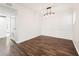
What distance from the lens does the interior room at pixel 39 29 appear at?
146cm

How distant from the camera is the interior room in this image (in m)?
1.46

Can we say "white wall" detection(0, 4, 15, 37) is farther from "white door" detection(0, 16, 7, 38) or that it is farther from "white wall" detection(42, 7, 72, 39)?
"white wall" detection(42, 7, 72, 39)

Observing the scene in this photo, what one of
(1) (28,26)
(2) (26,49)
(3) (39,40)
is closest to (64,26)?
(3) (39,40)

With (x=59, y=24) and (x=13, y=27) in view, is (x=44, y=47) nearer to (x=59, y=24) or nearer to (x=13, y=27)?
(x=59, y=24)

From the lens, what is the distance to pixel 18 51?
4.94 feet

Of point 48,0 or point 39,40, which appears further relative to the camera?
point 39,40

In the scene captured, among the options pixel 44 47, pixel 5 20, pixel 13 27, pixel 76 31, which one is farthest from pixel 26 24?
pixel 76 31

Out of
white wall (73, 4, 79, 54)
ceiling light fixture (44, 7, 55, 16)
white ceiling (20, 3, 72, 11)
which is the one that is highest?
white ceiling (20, 3, 72, 11)

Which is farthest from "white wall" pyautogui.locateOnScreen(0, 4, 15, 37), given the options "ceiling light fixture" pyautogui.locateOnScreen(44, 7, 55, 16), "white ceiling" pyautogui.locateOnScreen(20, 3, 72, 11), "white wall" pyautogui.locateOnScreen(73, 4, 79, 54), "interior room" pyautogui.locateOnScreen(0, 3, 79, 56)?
"white wall" pyautogui.locateOnScreen(73, 4, 79, 54)

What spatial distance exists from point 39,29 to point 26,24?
0.74 ft

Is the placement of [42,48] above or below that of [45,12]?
below

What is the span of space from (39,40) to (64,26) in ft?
1.49

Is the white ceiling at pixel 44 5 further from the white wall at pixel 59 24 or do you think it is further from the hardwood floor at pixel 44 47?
the hardwood floor at pixel 44 47

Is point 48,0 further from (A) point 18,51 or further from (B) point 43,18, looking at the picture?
(A) point 18,51
